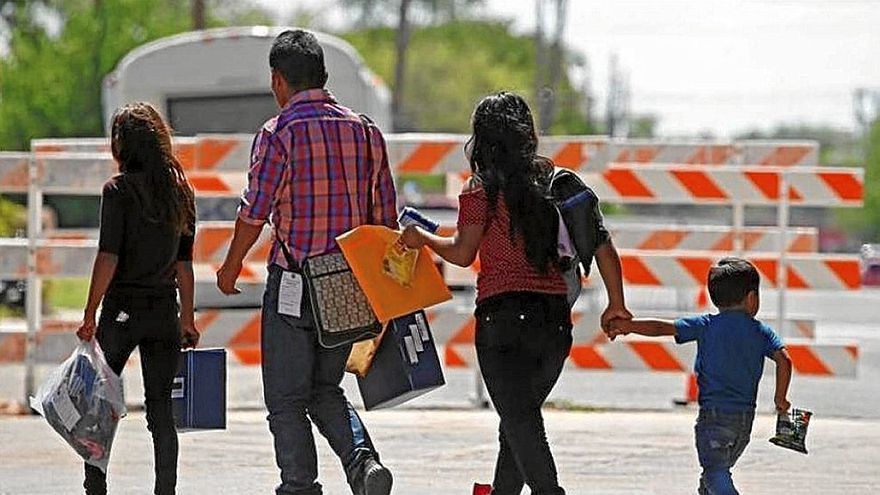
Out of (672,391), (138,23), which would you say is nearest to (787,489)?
(672,391)

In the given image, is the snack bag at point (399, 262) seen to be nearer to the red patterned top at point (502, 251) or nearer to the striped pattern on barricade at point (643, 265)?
the red patterned top at point (502, 251)

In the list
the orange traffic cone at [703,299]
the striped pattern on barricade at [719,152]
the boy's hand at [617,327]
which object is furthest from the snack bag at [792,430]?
the striped pattern on barricade at [719,152]

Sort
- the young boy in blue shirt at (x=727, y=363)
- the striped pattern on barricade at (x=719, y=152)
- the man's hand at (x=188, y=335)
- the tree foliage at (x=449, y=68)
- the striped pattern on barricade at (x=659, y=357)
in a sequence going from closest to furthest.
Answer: the young boy in blue shirt at (x=727, y=363), the man's hand at (x=188, y=335), the striped pattern on barricade at (x=659, y=357), the striped pattern on barricade at (x=719, y=152), the tree foliage at (x=449, y=68)

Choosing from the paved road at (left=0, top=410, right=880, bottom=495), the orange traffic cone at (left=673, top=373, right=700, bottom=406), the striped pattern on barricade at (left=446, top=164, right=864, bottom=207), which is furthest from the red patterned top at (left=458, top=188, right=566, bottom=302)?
the orange traffic cone at (left=673, top=373, right=700, bottom=406)

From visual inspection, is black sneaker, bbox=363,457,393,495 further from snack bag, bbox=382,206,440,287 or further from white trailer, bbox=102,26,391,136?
white trailer, bbox=102,26,391,136

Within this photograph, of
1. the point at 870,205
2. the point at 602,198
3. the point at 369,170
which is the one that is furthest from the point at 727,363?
the point at 870,205

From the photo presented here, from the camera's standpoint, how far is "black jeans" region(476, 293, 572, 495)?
284 inches

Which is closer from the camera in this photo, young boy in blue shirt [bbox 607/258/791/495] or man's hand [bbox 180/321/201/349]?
young boy in blue shirt [bbox 607/258/791/495]

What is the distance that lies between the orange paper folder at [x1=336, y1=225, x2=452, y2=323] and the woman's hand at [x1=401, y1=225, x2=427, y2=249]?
0.16 ft

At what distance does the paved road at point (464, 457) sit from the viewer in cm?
950

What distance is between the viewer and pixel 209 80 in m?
18.7

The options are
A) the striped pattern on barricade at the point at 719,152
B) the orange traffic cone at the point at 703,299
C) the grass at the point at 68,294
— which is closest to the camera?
the orange traffic cone at the point at 703,299

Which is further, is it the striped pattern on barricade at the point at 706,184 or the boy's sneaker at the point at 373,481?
the striped pattern on barricade at the point at 706,184

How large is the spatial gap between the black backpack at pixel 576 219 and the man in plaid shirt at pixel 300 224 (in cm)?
79
